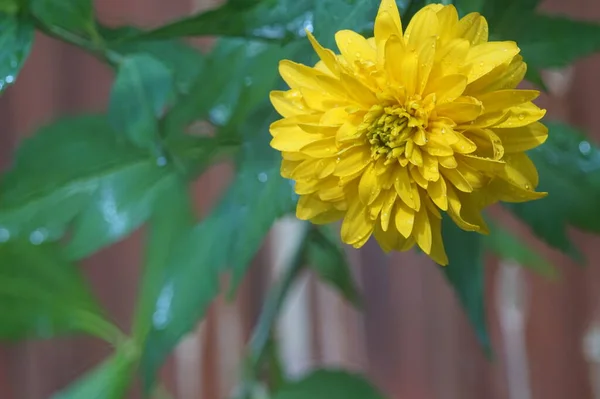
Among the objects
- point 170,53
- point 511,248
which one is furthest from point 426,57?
point 511,248

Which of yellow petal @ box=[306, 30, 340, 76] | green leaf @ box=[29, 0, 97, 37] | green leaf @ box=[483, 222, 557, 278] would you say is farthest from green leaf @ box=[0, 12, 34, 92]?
green leaf @ box=[483, 222, 557, 278]

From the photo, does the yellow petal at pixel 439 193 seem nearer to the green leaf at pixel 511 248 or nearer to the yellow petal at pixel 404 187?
the yellow petal at pixel 404 187

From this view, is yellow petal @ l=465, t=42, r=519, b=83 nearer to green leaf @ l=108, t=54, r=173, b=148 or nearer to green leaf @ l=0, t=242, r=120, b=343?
green leaf @ l=108, t=54, r=173, b=148

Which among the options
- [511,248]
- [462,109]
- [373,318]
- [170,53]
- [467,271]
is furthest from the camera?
[373,318]

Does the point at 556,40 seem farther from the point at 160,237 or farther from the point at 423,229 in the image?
the point at 160,237

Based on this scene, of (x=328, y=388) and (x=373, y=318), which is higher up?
(x=373, y=318)

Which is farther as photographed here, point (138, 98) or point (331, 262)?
point (331, 262)

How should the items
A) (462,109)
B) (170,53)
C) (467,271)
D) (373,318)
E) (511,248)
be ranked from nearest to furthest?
(462,109), (467,271), (170,53), (511,248), (373,318)
